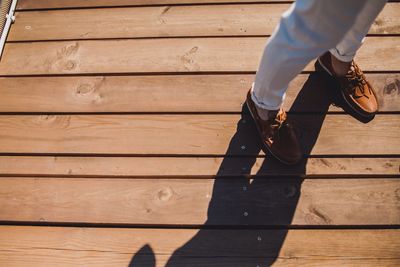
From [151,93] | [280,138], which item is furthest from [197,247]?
[151,93]

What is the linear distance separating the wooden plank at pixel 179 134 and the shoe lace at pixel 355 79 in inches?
5.6

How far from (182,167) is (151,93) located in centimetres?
43

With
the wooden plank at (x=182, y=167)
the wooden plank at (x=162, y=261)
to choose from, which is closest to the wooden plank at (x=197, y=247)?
the wooden plank at (x=162, y=261)

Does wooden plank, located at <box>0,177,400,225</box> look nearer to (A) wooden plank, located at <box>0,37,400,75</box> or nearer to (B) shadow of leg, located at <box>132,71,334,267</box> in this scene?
(B) shadow of leg, located at <box>132,71,334,267</box>

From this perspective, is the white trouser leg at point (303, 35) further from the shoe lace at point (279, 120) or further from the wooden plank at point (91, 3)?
the wooden plank at point (91, 3)

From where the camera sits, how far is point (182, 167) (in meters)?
1.61

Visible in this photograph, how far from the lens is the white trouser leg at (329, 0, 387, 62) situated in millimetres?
1344

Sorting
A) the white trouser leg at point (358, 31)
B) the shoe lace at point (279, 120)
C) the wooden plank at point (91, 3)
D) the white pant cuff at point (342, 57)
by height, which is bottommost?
the shoe lace at point (279, 120)

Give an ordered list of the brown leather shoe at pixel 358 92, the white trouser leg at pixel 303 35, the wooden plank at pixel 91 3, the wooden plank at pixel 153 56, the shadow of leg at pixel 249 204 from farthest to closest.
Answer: the wooden plank at pixel 91 3 < the wooden plank at pixel 153 56 < the brown leather shoe at pixel 358 92 < the shadow of leg at pixel 249 204 < the white trouser leg at pixel 303 35

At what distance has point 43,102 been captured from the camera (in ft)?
5.90

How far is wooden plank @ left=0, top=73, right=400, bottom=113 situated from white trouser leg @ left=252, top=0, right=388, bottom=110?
1.43 ft

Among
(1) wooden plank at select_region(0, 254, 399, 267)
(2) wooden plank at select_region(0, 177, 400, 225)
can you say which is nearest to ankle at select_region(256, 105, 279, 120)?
(2) wooden plank at select_region(0, 177, 400, 225)

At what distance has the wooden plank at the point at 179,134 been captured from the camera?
164cm

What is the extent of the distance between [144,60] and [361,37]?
104 centimetres
